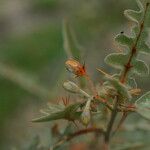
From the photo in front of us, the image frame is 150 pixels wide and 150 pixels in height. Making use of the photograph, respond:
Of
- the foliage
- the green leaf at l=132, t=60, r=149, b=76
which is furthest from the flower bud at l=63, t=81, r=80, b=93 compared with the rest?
the green leaf at l=132, t=60, r=149, b=76

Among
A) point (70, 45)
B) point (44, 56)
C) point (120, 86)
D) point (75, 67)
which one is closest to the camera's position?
point (120, 86)

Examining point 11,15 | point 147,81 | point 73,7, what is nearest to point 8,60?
point 73,7

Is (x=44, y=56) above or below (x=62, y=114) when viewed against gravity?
below

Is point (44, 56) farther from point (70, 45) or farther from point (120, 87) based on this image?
point (120, 87)

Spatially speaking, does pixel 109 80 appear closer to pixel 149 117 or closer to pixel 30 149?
pixel 149 117

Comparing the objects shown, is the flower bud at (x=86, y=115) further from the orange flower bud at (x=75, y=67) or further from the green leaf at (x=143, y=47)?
the green leaf at (x=143, y=47)

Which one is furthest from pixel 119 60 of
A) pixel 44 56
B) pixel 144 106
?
pixel 44 56

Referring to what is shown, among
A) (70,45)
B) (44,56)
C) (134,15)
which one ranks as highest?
(134,15)
